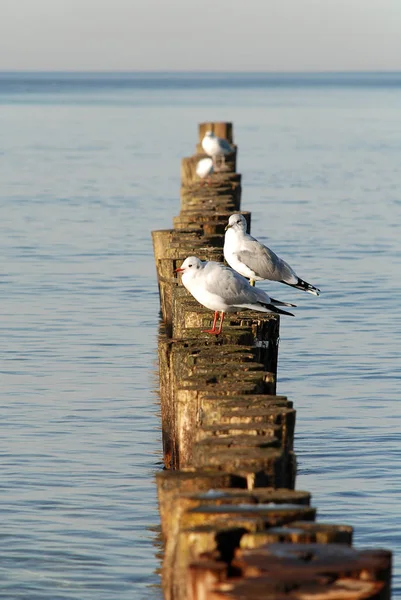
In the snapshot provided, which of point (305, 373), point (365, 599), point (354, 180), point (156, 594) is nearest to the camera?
point (365, 599)

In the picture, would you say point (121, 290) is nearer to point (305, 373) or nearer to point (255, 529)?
point (305, 373)

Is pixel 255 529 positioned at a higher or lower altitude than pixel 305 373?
lower

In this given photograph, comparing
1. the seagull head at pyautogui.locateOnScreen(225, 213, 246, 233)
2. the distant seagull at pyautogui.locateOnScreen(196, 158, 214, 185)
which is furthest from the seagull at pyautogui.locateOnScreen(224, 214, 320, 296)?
the distant seagull at pyautogui.locateOnScreen(196, 158, 214, 185)

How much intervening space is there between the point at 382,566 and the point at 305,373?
878 cm

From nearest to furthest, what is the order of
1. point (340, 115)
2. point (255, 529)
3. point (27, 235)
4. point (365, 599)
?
point (365, 599) → point (255, 529) → point (27, 235) → point (340, 115)

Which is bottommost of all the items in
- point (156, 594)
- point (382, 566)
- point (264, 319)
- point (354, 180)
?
point (156, 594)

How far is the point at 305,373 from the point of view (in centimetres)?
1253

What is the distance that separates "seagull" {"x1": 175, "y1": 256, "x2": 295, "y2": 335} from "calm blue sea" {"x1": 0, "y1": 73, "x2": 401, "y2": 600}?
1.41 meters

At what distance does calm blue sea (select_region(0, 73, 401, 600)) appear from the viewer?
783cm

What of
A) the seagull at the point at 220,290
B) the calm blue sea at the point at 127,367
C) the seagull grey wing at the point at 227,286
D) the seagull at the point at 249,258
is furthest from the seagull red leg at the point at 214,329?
the seagull at the point at 249,258

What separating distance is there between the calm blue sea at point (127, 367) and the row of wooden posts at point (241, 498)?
37.5 inches

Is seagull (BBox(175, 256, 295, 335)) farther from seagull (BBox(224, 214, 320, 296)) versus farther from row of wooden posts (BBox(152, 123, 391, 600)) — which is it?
seagull (BBox(224, 214, 320, 296))

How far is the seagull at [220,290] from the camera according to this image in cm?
791

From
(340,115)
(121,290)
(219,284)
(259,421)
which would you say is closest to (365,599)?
(259,421)
